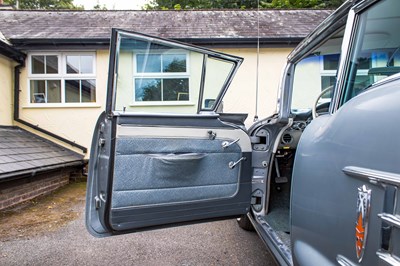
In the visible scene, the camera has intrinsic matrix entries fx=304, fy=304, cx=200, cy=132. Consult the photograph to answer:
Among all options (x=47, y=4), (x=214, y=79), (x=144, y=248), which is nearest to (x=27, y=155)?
(x=144, y=248)

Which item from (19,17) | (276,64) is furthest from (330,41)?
(19,17)

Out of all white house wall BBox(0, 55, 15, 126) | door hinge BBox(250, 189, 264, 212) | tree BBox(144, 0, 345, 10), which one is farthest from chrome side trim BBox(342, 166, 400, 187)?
tree BBox(144, 0, 345, 10)

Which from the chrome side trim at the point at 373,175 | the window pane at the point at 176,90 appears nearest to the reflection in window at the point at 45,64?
the window pane at the point at 176,90

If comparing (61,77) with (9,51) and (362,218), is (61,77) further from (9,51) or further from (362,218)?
(362,218)

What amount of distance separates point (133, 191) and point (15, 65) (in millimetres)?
7682

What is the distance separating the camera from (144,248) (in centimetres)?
370

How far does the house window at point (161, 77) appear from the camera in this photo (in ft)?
8.77

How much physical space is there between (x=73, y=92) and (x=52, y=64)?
37.2 inches

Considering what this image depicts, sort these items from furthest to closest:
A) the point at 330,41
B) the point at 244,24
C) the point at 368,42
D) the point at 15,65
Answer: the point at 244,24 < the point at 15,65 < the point at 330,41 < the point at 368,42

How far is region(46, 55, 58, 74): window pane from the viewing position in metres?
8.26

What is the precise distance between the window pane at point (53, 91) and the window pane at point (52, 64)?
0.30 metres

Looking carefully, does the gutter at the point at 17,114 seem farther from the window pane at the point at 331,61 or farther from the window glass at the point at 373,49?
the window glass at the point at 373,49

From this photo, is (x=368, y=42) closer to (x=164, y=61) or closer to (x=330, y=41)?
(x=330, y=41)

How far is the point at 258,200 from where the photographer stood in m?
2.98
